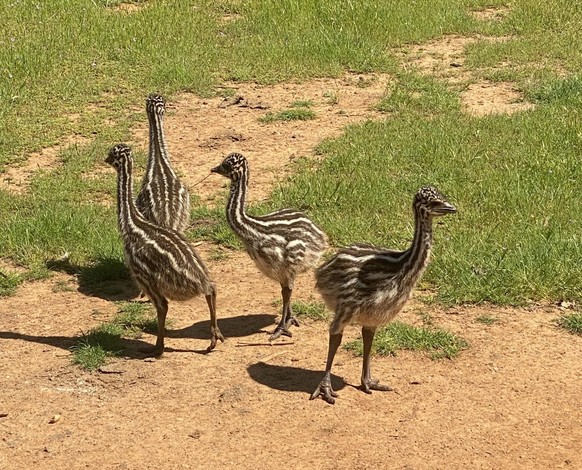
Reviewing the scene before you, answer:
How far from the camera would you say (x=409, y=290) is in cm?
932

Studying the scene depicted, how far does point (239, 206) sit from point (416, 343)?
90.7 inches

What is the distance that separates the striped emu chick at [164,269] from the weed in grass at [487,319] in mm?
2644

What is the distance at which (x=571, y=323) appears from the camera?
35.3 ft

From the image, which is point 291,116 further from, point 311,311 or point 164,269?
point 164,269

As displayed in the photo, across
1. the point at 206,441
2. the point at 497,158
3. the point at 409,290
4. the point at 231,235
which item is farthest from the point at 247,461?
the point at 497,158

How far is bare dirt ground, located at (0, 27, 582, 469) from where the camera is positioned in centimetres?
866

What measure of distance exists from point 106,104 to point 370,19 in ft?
18.6

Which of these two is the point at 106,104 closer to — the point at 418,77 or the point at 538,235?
the point at 418,77

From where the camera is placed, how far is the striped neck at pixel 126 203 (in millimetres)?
10844

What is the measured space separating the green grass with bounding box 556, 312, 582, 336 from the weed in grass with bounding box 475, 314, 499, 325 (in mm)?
629

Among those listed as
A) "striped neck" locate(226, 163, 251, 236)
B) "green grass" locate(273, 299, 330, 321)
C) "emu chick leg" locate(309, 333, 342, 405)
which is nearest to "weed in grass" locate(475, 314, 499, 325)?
"green grass" locate(273, 299, 330, 321)

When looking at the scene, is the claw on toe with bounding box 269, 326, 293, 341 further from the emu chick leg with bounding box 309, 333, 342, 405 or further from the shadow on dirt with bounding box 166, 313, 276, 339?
the emu chick leg with bounding box 309, 333, 342, 405

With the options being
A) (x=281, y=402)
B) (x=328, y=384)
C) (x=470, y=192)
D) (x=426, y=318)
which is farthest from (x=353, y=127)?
(x=281, y=402)

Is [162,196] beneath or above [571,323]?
above
